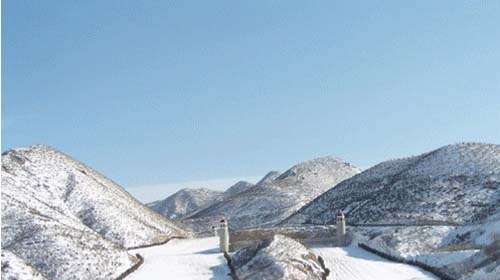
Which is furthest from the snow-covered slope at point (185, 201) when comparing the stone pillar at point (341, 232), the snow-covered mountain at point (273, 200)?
the stone pillar at point (341, 232)

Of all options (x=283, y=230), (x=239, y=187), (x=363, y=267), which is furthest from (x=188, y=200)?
(x=363, y=267)

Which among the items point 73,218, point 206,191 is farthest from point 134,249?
point 206,191

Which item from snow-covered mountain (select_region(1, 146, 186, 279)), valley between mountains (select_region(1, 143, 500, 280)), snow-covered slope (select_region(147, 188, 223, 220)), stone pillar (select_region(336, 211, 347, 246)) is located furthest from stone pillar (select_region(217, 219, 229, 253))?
snow-covered slope (select_region(147, 188, 223, 220))

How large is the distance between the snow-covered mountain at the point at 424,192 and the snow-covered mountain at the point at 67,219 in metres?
18.7

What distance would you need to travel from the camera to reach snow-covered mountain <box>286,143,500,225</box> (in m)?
54.9

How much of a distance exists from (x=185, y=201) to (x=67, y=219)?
112 metres

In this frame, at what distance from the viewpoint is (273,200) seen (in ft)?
314

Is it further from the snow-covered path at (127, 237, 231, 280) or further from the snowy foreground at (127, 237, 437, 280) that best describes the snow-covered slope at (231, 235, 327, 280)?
the snow-covered path at (127, 237, 231, 280)

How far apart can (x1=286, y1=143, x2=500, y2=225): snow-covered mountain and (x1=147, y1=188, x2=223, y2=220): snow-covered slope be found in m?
80.5

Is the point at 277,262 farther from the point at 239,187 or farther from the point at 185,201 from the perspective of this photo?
the point at 239,187

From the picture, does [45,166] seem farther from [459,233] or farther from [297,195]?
[297,195]

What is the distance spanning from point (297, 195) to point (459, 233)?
5799cm

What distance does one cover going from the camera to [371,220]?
5753 cm

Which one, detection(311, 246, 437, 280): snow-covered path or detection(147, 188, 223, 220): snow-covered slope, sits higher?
Result: detection(147, 188, 223, 220): snow-covered slope
